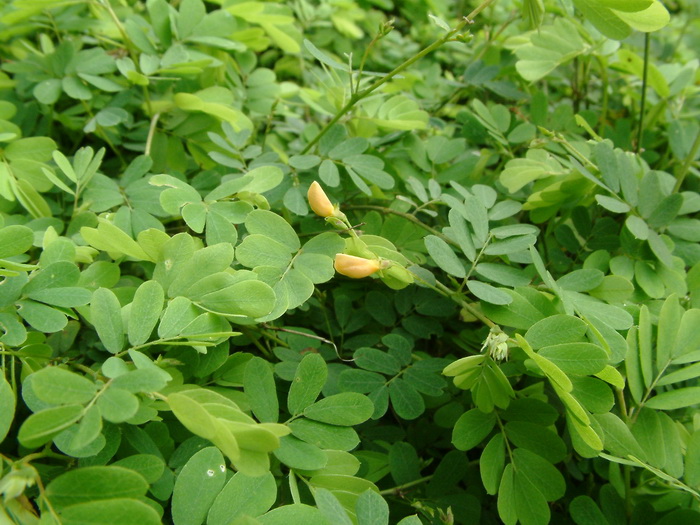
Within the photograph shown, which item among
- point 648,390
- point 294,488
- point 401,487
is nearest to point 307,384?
point 294,488

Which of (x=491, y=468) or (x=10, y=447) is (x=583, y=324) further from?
(x=10, y=447)

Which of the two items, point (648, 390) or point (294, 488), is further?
point (648, 390)

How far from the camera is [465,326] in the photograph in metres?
1.06

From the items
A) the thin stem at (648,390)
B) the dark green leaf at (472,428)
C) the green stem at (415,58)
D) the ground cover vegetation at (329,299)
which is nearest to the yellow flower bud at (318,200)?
the ground cover vegetation at (329,299)

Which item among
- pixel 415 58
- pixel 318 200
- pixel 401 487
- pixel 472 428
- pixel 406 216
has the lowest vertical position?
pixel 401 487

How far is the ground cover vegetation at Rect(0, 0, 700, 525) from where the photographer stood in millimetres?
635

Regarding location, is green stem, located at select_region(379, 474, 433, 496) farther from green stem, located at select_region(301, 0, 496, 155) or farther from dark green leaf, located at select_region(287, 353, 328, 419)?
green stem, located at select_region(301, 0, 496, 155)

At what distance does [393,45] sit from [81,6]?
906 millimetres

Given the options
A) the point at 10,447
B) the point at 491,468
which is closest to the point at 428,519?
the point at 491,468

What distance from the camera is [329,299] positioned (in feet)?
3.54

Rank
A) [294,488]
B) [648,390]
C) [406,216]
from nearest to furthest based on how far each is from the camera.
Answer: [294,488], [648,390], [406,216]

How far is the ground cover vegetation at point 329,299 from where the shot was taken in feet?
2.08

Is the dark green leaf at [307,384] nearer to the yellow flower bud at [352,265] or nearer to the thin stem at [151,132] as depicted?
the yellow flower bud at [352,265]

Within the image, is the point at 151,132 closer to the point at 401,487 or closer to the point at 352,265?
the point at 352,265
